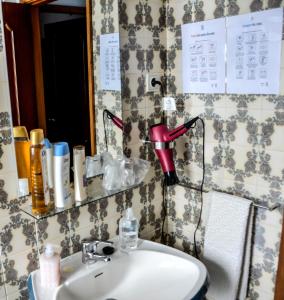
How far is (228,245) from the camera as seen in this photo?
4.75 ft

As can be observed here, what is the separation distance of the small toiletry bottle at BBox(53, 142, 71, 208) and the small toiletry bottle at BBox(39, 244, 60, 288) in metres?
0.17

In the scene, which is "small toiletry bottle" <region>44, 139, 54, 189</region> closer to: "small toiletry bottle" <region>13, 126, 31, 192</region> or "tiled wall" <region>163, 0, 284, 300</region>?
"small toiletry bottle" <region>13, 126, 31, 192</region>

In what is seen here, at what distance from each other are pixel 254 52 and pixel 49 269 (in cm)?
106

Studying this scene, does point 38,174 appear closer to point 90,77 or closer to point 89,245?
point 89,245

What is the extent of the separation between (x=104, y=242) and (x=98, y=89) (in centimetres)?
62

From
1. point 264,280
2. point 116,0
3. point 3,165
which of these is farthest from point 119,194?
point 116,0

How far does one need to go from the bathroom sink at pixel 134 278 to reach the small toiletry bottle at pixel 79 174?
0.27m

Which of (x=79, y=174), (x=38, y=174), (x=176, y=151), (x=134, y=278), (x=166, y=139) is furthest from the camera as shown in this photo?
(x=176, y=151)

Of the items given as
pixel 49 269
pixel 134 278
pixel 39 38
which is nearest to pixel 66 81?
pixel 39 38

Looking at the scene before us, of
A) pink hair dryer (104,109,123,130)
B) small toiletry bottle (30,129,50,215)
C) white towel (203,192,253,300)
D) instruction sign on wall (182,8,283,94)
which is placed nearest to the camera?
small toiletry bottle (30,129,50,215)

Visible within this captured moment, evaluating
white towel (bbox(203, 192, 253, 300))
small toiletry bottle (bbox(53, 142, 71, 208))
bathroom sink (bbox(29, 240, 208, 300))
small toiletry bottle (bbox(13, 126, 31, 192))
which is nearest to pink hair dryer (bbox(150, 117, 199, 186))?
white towel (bbox(203, 192, 253, 300))

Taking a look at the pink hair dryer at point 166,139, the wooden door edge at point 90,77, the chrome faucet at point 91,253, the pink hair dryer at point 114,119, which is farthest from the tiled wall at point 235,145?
the chrome faucet at point 91,253

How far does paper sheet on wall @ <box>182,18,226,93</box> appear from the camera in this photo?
1.42 metres

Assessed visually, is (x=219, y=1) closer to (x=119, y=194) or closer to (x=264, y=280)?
(x=119, y=194)
